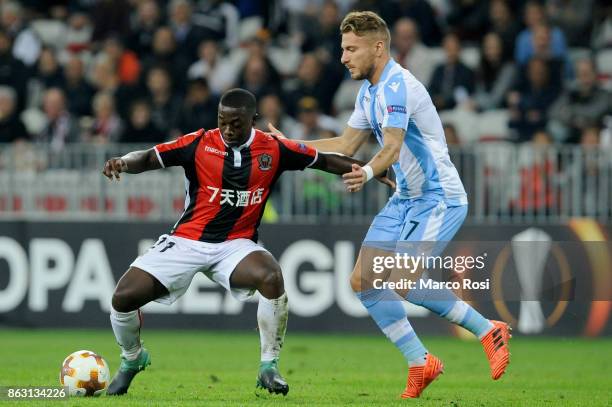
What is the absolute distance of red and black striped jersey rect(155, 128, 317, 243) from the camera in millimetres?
8969

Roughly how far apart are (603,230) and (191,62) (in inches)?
280

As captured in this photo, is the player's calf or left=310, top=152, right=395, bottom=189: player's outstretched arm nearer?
the player's calf

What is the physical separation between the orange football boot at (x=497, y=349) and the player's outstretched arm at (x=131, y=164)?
2.63m

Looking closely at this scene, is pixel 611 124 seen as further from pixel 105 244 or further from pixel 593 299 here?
pixel 105 244

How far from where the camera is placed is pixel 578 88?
16656 millimetres

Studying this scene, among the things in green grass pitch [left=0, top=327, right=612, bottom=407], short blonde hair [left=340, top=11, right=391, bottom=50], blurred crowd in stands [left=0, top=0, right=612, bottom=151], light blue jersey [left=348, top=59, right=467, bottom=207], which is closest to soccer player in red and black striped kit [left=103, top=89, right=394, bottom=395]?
light blue jersey [left=348, top=59, right=467, bottom=207]

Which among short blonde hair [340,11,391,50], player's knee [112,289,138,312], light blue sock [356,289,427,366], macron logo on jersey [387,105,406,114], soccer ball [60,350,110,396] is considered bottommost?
soccer ball [60,350,110,396]

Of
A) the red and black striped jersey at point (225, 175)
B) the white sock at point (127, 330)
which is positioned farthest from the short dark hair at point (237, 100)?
the white sock at point (127, 330)

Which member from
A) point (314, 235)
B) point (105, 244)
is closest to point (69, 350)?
point (105, 244)

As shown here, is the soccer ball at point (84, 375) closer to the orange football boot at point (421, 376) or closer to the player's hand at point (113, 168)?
the player's hand at point (113, 168)

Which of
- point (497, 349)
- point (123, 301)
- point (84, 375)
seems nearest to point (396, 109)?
point (497, 349)

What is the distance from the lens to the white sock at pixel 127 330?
8711 millimetres

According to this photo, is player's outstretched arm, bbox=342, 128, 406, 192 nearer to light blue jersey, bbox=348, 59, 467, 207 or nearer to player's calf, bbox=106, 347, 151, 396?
light blue jersey, bbox=348, 59, 467, 207

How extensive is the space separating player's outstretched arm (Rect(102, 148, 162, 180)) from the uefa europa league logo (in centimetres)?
642
